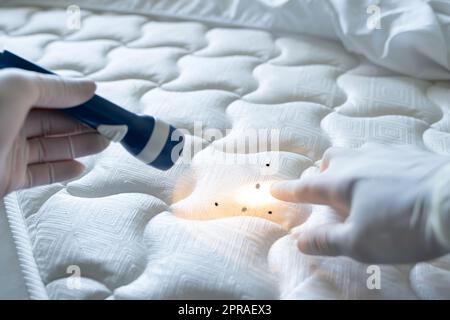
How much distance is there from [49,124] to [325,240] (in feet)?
1.16

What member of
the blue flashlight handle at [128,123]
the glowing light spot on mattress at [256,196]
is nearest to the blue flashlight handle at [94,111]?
the blue flashlight handle at [128,123]

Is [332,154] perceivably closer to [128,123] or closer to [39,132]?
[128,123]

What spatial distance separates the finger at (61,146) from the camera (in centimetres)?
67

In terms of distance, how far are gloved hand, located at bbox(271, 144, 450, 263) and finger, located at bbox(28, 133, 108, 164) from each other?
11.0 inches

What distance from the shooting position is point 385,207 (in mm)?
489

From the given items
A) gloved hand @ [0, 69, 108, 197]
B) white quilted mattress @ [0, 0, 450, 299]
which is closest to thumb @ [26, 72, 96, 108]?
gloved hand @ [0, 69, 108, 197]

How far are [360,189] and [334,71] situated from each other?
0.43 metres

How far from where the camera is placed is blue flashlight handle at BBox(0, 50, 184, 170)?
1.99ft

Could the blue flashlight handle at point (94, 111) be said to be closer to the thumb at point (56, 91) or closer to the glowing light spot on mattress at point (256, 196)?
the thumb at point (56, 91)

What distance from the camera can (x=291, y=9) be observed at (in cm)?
101

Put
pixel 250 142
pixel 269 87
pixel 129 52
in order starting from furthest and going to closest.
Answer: pixel 129 52 < pixel 269 87 < pixel 250 142

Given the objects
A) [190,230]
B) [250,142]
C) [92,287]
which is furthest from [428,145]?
[92,287]

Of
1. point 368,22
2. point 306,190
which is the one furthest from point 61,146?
point 368,22
